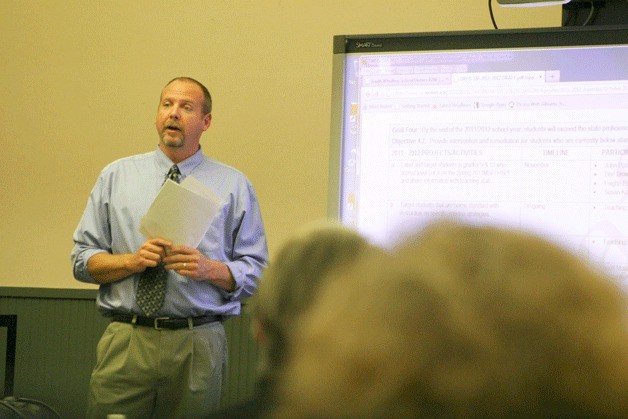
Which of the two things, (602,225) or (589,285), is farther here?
(602,225)

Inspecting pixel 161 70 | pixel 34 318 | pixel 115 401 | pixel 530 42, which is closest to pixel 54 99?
pixel 161 70

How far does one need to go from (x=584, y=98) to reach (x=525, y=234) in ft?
6.97

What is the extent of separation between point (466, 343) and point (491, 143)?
2.17 meters

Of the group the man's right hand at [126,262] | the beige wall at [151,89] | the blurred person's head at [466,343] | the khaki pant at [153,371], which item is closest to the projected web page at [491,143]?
the man's right hand at [126,262]

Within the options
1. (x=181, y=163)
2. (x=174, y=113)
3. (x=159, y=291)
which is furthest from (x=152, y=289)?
(x=174, y=113)

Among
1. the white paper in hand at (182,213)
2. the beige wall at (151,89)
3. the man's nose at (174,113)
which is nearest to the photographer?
the white paper in hand at (182,213)

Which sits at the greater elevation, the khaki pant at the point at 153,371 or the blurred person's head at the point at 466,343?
the blurred person's head at the point at 466,343

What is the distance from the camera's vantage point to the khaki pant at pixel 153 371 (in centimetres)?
296

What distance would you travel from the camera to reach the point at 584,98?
2.62 metres

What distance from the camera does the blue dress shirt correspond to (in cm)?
298

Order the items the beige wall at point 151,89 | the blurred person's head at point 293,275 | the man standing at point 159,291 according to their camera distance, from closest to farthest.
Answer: the blurred person's head at point 293,275, the man standing at point 159,291, the beige wall at point 151,89

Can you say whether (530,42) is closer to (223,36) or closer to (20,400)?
(223,36)

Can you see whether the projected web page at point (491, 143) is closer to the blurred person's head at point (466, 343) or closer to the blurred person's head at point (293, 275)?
the blurred person's head at point (293, 275)

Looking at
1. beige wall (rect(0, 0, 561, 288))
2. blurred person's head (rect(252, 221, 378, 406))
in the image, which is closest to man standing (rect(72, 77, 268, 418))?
beige wall (rect(0, 0, 561, 288))
